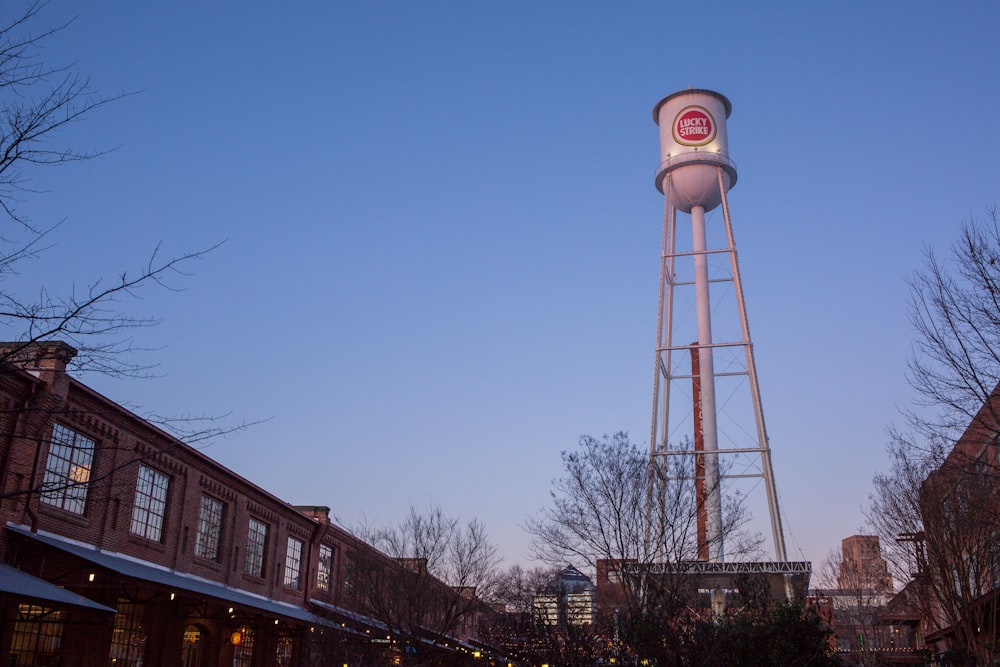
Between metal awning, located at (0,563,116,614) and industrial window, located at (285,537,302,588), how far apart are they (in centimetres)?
1702

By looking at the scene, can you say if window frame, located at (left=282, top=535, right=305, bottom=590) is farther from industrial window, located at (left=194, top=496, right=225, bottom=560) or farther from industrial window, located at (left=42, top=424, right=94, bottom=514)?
industrial window, located at (left=42, top=424, right=94, bottom=514)

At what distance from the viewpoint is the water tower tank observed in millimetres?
39688

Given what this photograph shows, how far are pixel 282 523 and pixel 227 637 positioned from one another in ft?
20.7

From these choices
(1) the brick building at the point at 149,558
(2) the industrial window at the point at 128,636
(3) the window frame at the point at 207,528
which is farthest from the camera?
(3) the window frame at the point at 207,528

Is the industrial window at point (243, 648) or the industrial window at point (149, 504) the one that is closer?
the industrial window at point (149, 504)

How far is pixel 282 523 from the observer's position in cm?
3428

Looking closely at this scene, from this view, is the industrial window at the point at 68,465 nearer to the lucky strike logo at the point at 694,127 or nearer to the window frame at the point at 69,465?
the window frame at the point at 69,465

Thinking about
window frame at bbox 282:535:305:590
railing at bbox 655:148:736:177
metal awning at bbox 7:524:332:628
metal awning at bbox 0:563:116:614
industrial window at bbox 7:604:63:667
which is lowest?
industrial window at bbox 7:604:63:667

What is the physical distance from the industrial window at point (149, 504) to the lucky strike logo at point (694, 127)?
25441 mm

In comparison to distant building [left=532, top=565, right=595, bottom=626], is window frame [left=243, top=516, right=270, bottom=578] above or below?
above

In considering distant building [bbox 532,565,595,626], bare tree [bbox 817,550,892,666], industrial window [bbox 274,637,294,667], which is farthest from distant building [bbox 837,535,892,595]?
industrial window [bbox 274,637,294,667]

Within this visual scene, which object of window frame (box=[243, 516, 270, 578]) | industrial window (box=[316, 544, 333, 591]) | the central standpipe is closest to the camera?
window frame (box=[243, 516, 270, 578])

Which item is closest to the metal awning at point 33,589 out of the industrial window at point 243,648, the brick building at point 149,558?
the brick building at point 149,558

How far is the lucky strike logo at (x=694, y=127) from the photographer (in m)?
40.1
